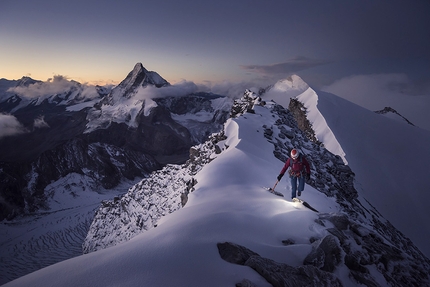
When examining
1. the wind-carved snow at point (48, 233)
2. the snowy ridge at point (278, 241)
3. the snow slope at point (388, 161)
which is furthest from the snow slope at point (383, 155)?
the wind-carved snow at point (48, 233)

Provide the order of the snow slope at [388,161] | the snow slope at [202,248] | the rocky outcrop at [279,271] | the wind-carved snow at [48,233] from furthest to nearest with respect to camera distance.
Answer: the wind-carved snow at [48,233]
the snow slope at [388,161]
the rocky outcrop at [279,271]
the snow slope at [202,248]

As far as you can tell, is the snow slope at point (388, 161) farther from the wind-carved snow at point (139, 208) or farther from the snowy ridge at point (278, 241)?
the wind-carved snow at point (139, 208)

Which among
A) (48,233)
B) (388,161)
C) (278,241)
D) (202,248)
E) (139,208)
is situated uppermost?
(202,248)

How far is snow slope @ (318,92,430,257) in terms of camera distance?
2823 centimetres

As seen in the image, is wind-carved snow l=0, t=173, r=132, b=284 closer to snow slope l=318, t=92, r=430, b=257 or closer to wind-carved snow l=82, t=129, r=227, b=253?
wind-carved snow l=82, t=129, r=227, b=253

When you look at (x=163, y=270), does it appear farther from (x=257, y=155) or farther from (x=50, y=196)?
(x=50, y=196)

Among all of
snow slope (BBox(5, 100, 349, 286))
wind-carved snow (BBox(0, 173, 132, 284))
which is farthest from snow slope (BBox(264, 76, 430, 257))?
wind-carved snow (BBox(0, 173, 132, 284))

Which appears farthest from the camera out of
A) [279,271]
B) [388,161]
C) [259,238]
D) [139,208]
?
[139,208]

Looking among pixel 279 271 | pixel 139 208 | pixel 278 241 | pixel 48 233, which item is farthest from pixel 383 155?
pixel 48 233

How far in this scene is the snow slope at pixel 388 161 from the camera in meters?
28.2

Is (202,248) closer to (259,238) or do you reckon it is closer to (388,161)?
(259,238)

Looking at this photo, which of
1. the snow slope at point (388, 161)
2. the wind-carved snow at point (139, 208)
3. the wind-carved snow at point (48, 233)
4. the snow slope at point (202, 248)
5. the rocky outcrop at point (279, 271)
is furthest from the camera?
the wind-carved snow at point (48, 233)

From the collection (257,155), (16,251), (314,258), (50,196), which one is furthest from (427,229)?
(50,196)

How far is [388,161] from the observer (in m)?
37.5
